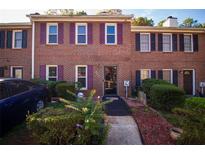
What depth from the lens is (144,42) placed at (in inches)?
641

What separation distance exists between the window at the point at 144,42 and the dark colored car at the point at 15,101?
1013 cm

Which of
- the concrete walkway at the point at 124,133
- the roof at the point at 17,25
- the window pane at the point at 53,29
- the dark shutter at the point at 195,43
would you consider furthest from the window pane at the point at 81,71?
the dark shutter at the point at 195,43

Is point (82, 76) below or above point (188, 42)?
below

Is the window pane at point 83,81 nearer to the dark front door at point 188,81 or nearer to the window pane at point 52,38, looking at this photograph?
the window pane at point 52,38

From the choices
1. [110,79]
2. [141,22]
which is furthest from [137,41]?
[141,22]

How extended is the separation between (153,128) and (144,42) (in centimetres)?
1054

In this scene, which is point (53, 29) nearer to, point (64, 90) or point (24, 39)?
point (24, 39)

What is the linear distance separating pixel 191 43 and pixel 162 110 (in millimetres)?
8957

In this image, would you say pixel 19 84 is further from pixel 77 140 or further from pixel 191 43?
pixel 191 43

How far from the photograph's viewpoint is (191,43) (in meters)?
16.5

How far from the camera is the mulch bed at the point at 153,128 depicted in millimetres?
5980

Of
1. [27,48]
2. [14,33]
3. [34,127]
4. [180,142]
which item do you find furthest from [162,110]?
[14,33]

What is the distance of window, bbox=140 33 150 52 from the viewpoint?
16.2 m

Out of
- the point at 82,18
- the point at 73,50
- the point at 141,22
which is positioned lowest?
the point at 73,50
